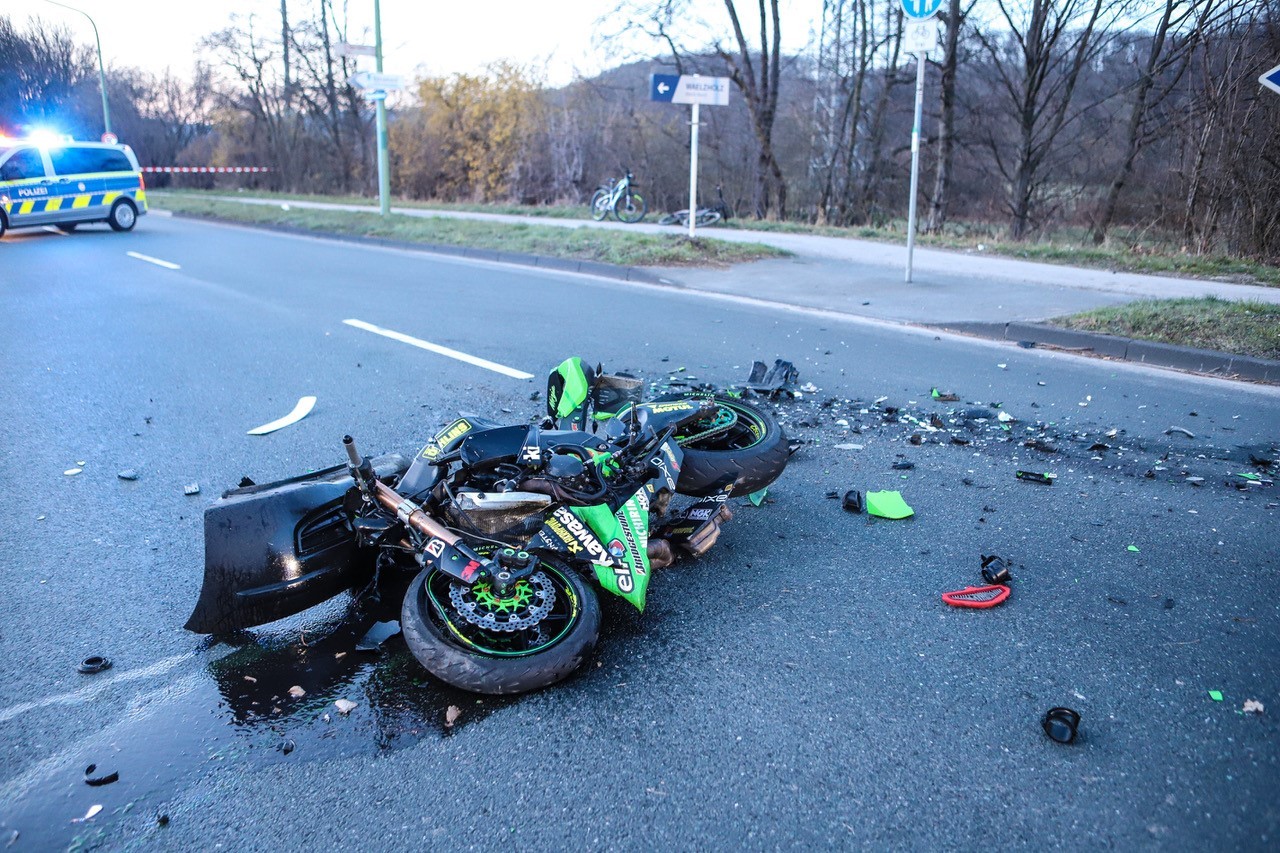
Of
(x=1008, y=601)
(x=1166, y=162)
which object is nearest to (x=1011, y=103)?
(x=1166, y=162)

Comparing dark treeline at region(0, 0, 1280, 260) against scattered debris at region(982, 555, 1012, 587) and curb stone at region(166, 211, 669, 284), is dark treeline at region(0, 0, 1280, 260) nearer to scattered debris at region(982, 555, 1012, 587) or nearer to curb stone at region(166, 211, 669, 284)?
curb stone at region(166, 211, 669, 284)

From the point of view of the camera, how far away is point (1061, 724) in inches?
106

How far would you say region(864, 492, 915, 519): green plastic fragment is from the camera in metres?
4.39

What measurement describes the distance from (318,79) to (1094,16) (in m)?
30.1

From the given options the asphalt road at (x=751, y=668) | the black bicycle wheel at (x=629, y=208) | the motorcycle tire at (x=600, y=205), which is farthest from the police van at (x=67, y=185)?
the asphalt road at (x=751, y=668)

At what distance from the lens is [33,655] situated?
10.4 ft

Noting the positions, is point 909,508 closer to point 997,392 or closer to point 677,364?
point 997,392

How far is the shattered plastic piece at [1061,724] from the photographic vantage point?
2.66 metres

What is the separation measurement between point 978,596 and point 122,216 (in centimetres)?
2248

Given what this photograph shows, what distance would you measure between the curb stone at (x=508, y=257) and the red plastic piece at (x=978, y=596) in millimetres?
9539

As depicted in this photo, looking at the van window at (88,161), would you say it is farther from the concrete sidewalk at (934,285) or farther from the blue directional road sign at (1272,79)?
the blue directional road sign at (1272,79)

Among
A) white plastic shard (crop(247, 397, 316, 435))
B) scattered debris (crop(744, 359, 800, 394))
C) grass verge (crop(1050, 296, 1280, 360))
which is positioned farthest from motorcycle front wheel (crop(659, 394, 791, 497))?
grass verge (crop(1050, 296, 1280, 360))

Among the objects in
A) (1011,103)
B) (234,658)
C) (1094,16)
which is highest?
(1094,16)

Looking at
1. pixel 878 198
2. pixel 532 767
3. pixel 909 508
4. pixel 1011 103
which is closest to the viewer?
pixel 532 767
